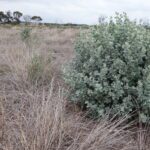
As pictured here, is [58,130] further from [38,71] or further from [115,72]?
[38,71]

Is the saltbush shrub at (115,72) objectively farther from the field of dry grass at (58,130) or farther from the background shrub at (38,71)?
the background shrub at (38,71)

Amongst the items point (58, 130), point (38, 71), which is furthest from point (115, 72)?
point (38, 71)

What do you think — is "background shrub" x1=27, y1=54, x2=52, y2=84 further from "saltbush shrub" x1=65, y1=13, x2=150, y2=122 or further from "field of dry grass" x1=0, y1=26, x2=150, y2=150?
"saltbush shrub" x1=65, y1=13, x2=150, y2=122

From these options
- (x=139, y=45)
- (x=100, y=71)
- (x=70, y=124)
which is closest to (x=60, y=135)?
(x=70, y=124)

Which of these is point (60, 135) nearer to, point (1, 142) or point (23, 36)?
point (1, 142)

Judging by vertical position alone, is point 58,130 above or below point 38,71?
below

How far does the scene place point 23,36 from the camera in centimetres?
1088

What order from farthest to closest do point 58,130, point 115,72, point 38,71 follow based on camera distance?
point 38,71, point 115,72, point 58,130

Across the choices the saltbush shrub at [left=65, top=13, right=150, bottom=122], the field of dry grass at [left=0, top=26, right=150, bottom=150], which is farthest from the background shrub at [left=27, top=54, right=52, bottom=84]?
the saltbush shrub at [left=65, top=13, right=150, bottom=122]

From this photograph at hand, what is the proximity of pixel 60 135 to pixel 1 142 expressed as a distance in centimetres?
53

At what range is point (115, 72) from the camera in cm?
380

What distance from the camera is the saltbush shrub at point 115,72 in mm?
3652

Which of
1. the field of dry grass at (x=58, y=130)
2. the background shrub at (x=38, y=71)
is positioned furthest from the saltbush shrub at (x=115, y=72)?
the background shrub at (x=38, y=71)

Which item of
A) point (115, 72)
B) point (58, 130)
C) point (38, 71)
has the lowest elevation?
point (58, 130)
